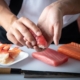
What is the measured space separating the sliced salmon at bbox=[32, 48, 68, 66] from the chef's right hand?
9 cm

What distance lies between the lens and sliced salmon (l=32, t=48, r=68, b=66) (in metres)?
0.71

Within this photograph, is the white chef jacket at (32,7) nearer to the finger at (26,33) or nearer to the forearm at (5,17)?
the forearm at (5,17)

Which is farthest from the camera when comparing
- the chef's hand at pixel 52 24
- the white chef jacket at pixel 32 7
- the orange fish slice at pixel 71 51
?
the white chef jacket at pixel 32 7

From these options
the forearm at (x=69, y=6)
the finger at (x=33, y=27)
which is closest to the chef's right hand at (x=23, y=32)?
the finger at (x=33, y=27)

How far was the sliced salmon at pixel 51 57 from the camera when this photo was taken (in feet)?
2.34

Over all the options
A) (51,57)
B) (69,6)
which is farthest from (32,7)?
(51,57)

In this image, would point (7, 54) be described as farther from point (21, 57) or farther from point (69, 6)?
point (69, 6)

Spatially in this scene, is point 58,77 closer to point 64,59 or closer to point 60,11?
point 64,59

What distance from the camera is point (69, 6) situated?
2.71 feet

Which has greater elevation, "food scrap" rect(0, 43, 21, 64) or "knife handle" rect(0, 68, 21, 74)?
"food scrap" rect(0, 43, 21, 64)

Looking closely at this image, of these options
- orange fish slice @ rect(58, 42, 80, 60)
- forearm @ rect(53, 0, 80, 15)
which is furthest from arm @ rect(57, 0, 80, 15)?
orange fish slice @ rect(58, 42, 80, 60)

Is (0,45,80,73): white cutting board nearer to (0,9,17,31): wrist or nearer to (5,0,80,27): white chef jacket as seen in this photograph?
(0,9,17,31): wrist

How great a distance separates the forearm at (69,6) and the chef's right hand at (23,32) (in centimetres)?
13

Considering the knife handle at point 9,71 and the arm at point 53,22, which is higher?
the arm at point 53,22
